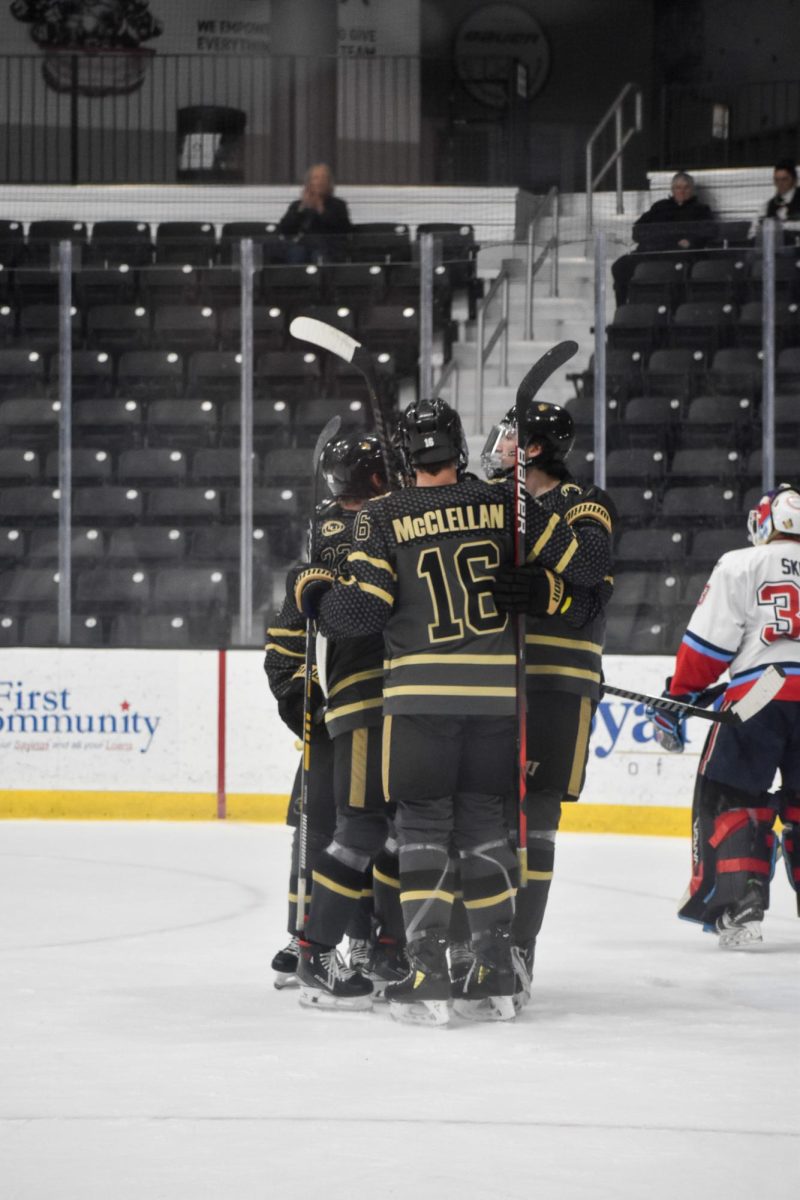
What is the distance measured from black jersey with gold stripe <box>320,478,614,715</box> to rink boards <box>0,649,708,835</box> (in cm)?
349

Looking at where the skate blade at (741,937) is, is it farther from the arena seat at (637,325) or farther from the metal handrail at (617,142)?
the metal handrail at (617,142)

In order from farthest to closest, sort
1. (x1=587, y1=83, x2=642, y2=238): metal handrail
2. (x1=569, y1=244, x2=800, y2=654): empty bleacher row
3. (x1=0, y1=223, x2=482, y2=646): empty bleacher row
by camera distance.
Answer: (x1=587, y1=83, x2=642, y2=238): metal handrail < (x1=0, y1=223, x2=482, y2=646): empty bleacher row < (x1=569, y1=244, x2=800, y2=654): empty bleacher row

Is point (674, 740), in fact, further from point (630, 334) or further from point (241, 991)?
point (630, 334)

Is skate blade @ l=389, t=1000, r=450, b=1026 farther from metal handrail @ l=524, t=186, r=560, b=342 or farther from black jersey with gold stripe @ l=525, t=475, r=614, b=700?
metal handrail @ l=524, t=186, r=560, b=342

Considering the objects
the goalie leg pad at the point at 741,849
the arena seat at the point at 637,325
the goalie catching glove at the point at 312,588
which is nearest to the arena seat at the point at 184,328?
the arena seat at the point at 637,325

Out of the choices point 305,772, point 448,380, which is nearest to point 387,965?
point 305,772

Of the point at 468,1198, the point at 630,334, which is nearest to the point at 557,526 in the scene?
the point at 468,1198

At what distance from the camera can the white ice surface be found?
8.54ft

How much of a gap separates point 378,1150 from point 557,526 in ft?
4.82

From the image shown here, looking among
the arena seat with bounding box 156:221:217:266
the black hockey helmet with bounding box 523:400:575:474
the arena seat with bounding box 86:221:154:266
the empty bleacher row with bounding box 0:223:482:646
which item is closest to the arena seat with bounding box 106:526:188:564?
the empty bleacher row with bounding box 0:223:482:646

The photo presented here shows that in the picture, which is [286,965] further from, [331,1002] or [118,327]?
[118,327]

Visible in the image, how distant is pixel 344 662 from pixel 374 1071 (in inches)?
37.4

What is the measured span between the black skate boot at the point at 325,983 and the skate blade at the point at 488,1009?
8.1 inches

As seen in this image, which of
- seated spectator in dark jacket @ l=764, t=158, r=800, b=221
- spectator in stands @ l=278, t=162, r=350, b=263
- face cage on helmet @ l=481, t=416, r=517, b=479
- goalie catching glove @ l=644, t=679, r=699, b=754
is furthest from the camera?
spectator in stands @ l=278, t=162, r=350, b=263
